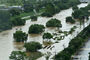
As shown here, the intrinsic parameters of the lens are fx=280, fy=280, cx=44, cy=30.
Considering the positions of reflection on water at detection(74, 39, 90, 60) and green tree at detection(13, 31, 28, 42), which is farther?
green tree at detection(13, 31, 28, 42)

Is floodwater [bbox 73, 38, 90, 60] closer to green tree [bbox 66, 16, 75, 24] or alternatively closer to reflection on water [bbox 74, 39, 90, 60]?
reflection on water [bbox 74, 39, 90, 60]

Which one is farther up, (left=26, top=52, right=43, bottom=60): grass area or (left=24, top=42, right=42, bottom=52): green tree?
(left=24, top=42, right=42, bottom=52): green tree

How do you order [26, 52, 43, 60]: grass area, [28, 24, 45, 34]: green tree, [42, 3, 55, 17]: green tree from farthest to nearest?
[42, 3, 55, 17]: green tree → [28, 24, 45, 34]: green tree → [26, 52, 43, 60]: grass area

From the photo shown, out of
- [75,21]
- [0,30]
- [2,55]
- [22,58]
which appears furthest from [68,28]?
[22,58]

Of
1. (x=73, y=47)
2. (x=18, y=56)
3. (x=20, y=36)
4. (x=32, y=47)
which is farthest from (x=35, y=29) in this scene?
(x=18, y=56)

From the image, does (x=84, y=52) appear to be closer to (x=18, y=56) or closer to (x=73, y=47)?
(x=73, y=47)

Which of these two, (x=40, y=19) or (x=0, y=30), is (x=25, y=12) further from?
(x=0, y=30)

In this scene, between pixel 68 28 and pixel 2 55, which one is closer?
pixel 2 55

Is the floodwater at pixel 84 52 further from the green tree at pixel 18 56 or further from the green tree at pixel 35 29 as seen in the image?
the green tree at pixel 35 29

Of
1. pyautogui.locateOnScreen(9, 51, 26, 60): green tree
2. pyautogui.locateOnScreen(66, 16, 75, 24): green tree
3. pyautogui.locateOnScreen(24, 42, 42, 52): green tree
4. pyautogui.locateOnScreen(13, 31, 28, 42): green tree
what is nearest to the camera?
pyautogui.locateOnScreen(9, 51, 26, 60): green tree

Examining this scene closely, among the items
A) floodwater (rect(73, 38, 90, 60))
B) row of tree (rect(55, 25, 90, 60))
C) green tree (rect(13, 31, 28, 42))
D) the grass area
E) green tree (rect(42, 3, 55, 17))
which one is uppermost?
green tree (rect(42, 3, 55, 17))

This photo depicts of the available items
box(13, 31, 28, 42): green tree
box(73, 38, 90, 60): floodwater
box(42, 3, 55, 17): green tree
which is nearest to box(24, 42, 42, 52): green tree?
box(13, 31, 28, 42): green tree
